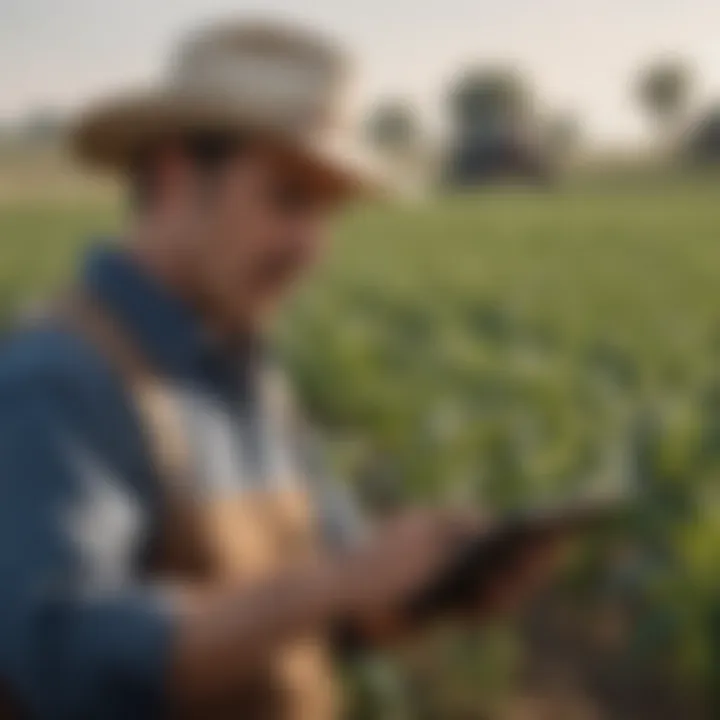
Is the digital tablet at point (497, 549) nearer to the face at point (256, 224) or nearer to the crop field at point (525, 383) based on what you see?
the face at point (256, 224)

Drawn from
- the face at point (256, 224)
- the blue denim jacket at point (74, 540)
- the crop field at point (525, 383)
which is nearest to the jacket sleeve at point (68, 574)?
the blue denim jacket at point (74, 540)

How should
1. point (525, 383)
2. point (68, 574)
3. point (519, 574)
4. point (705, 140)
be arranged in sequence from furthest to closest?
point (705, 140), point (525, 383), point (519, 574), point (68, 574)

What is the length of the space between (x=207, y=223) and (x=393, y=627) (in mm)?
289

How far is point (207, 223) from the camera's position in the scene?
40.9 inches

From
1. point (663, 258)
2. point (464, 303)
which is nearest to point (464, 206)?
point (663, 258)

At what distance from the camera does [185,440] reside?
1.04m

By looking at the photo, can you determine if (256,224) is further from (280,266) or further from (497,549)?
(497,549)

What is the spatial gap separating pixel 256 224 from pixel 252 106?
7 centimetres

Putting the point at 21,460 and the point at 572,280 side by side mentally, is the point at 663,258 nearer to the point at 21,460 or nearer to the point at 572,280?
the point at 572,280

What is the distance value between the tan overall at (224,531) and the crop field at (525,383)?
0.31m

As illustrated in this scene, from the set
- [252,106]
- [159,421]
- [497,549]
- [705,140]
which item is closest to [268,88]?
[252,106]

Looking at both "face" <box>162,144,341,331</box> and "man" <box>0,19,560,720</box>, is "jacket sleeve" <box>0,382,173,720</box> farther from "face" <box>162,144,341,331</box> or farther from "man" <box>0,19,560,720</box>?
"face" <box>162,144,341,331</box>

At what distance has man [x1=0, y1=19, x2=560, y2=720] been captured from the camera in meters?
0.98

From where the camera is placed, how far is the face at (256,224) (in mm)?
1031
